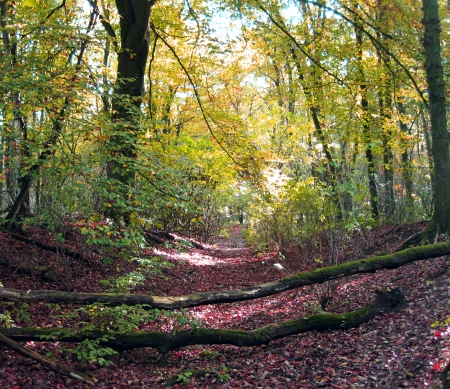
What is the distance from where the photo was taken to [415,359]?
4.19 metres

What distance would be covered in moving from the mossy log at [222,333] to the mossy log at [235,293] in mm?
395

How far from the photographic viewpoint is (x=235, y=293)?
5.78 m

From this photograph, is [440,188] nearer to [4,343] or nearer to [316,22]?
[316,22]

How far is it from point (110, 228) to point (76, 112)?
1.68 meters

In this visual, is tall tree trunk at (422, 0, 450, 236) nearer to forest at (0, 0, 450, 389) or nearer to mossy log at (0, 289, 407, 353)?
forest at (0, 0, 450, 389)

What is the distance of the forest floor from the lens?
4.16 metres

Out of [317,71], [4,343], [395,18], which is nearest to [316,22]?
[317,71]

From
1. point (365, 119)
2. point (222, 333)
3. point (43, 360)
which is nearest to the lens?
point (43, 360)

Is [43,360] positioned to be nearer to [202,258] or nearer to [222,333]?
[222,333]

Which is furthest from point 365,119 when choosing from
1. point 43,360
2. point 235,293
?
point 43,360

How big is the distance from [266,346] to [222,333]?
2.62 ft

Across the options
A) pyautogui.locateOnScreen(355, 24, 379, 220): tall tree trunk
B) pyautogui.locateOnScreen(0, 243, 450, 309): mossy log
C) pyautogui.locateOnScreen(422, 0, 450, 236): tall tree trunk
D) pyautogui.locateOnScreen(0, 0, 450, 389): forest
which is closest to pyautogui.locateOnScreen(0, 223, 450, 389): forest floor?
pyautogui.locateOnScreen(0, 0, 450, 389): forest

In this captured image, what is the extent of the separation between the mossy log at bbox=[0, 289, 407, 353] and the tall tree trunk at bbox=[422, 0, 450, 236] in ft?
8.27

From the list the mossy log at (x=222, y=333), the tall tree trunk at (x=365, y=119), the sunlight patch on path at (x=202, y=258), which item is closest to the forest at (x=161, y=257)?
the mossy log at (x=222, y=333)
